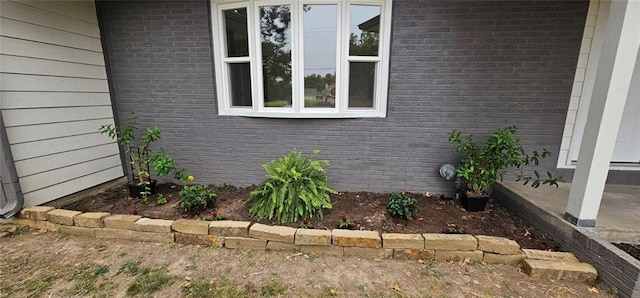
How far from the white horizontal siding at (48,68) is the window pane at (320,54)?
2726 millimetres

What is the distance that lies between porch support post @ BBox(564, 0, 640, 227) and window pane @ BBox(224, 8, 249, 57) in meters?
3.39

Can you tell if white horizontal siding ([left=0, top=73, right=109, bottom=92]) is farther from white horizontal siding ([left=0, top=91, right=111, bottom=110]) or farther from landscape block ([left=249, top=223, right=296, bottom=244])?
landscape block ([left=249, top=223, right=296, bottom=244])

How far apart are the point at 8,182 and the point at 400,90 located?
4.19 meters

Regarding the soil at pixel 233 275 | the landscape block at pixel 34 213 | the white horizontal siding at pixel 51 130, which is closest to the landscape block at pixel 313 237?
the soil at pixel 233 275

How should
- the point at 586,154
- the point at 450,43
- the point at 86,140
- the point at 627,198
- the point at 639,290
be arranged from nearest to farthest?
the point at 639,290 < the point at 586,154 < the point at 627,198 < the point at 450,43 < the point at 86,140

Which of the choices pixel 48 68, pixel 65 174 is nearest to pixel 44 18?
pixel 48 68

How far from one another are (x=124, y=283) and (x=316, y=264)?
4.83 ft

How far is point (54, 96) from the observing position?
9.62 ft

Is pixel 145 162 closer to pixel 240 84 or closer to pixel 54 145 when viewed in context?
pixel 54 145

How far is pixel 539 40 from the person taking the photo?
114 inches

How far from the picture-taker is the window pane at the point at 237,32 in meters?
3.23

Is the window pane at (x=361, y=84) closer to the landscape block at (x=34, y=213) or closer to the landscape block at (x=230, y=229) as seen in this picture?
the landscape block at (x=230, y=229)

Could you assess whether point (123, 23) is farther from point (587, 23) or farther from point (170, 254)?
point (587, 23)

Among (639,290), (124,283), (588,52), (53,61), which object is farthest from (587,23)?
(53,61)
